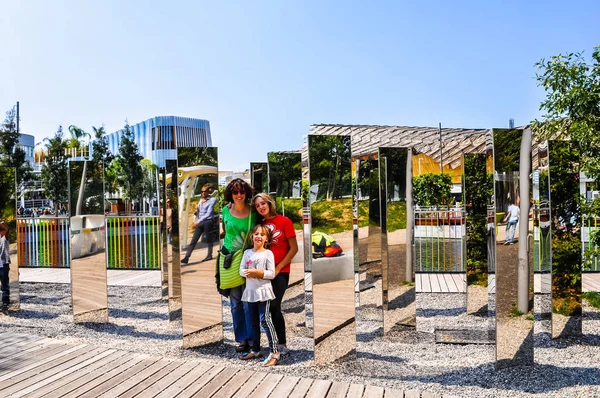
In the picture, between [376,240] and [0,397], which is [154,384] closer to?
[0,397]

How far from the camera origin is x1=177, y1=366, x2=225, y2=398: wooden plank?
3805mm

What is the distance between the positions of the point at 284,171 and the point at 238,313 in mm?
1944

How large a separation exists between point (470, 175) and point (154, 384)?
3807mm

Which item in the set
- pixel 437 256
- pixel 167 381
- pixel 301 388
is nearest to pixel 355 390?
pixel 301 388

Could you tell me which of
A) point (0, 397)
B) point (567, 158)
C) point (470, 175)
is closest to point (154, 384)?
point (0, 397)

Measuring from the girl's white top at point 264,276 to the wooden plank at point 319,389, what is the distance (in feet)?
3.25

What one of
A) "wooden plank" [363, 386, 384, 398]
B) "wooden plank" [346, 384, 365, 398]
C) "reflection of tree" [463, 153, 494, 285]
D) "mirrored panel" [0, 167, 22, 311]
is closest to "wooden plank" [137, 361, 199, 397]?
"wooden plank" [346, 384, 365, 398]

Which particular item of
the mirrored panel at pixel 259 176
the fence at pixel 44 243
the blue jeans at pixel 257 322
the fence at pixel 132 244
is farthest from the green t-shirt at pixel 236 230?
the fence at pixel 44 243

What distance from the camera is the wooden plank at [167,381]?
384 cm

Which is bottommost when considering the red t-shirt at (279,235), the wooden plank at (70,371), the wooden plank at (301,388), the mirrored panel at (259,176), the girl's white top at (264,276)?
the wooden plank at (70,371)

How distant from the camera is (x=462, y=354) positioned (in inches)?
196

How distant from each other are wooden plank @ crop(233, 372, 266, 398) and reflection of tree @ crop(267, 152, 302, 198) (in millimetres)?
2652

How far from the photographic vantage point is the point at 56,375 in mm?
4258

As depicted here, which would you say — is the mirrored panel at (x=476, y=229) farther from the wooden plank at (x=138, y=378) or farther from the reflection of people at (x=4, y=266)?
the reflection of people at (x=4, y=266)
